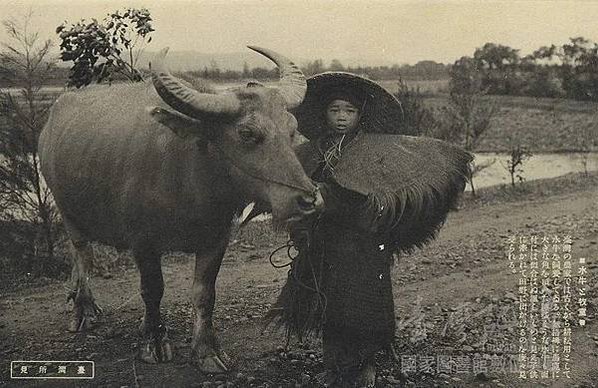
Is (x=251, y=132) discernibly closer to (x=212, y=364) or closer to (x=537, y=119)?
(x=212, y=364)

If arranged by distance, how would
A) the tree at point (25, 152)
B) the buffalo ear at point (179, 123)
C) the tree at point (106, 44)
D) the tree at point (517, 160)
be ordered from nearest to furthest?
the buffalo ear at point (179, 123), the tree at point (106, 44), the tree at point (25, 152), the tree at point (517, 160)

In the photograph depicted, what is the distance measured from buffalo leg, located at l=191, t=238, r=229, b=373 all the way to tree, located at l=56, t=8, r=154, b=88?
3.25ft

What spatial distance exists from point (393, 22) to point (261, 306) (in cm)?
146

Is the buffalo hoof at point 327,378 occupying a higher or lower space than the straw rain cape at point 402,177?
lower

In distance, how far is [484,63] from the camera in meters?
2.96

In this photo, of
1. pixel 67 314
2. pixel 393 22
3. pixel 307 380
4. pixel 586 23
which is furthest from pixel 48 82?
pixel 586 23

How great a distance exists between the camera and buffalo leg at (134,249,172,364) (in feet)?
8.22

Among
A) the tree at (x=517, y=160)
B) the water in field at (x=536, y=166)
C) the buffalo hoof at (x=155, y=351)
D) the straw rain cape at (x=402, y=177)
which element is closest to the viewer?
the straw rain cape at (x=402, y=177)


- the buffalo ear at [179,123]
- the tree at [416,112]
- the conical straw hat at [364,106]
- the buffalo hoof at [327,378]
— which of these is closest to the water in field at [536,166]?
the tree at [416,112]

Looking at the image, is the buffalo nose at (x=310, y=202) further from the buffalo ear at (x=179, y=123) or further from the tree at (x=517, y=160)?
the tree at (x=517, y=160)

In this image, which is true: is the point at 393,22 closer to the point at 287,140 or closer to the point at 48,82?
the point at 287,140

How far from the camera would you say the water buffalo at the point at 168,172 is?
2.09 metres

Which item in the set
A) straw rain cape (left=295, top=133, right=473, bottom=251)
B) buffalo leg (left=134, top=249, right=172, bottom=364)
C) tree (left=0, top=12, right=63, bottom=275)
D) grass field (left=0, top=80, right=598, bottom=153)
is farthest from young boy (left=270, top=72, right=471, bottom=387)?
tree (left=0, top=12, right=63, bottom=275)

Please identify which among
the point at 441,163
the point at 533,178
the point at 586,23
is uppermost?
the point at 586,23
